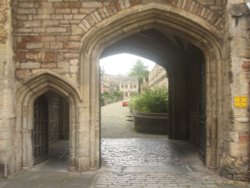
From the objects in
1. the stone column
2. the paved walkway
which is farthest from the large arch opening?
the stone column

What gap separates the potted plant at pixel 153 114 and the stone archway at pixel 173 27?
22.6ft

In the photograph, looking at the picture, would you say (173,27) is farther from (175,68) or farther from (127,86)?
(127,86)

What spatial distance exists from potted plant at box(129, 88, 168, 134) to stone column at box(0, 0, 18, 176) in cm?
841

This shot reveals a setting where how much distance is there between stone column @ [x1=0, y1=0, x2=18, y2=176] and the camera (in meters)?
6.22

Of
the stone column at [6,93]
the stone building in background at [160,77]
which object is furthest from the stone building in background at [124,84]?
the stone column at [6,93]

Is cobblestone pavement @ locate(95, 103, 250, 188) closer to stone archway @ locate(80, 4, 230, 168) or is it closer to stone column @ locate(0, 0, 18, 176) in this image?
stone archway @ locate(80, 4, 230, 168)

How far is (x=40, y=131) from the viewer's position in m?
7.84

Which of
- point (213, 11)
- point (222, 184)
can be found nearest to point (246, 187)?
point (222, 184)

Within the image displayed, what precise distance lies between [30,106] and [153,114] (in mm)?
7912

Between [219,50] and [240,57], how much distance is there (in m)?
0.73

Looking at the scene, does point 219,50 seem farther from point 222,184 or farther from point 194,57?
point 194,57

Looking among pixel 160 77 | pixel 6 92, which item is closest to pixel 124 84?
pixel 160 77

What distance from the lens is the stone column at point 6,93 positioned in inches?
245

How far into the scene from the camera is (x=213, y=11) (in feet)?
22.5
